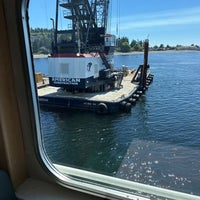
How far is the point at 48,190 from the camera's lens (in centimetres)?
117

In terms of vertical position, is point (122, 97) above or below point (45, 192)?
below

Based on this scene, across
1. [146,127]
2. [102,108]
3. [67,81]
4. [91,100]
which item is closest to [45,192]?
[146,127]

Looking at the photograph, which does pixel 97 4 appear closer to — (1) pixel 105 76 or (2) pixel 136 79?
(1) pixel 105 76

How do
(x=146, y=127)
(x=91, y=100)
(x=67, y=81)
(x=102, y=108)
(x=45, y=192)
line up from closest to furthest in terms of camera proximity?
1. (x=45, y=192)
2. (x=146, y=127)
3. (x=102, y=108)
4. (x=91, y=100)
5. (x=67, y=81)

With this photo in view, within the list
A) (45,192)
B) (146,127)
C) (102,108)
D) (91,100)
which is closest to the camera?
(45,192)

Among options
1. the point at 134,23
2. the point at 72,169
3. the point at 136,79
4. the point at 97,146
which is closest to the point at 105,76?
the point at 136,79

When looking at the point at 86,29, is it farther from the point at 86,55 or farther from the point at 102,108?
the point at 102,108

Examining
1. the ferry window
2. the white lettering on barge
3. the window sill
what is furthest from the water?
the window sill

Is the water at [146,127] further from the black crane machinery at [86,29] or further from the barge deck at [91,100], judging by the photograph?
the black crane machinery at [86,29]

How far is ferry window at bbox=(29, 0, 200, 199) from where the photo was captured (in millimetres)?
1466

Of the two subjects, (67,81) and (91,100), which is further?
(67,81)

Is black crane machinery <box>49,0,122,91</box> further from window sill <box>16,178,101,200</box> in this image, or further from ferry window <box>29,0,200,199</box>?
window sill <box>16,178,101,200</box>

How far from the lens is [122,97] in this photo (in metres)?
9.42

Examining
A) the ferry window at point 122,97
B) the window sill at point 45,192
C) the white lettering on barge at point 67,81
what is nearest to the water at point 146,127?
the ferry window at point 122,97
